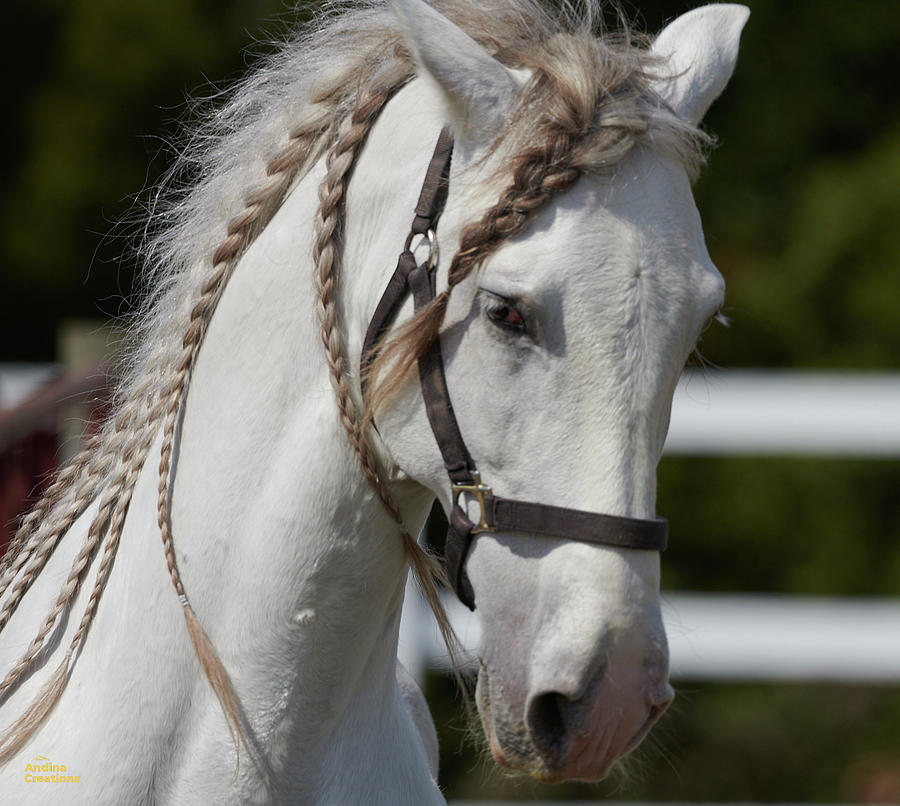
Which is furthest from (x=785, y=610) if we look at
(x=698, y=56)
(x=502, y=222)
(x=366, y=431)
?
(x=502, y=222)

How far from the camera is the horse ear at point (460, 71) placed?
147 centimetres

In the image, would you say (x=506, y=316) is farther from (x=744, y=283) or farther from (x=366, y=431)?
(x=744, y=283)

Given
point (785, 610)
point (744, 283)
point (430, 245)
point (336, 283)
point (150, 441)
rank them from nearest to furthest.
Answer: point (430, 245) → point (336, 283) → point (150, 441) → point (785, 610) → point (744, 283)

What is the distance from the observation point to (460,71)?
148cm

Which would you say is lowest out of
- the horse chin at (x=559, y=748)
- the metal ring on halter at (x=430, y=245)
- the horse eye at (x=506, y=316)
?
the horse chin at (x=559, y=748)

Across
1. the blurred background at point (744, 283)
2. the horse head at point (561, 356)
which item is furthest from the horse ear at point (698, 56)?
the blurred background at point (744, 283)

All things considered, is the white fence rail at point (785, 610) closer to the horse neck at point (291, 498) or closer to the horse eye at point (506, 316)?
the horse neck at point (291, 498)

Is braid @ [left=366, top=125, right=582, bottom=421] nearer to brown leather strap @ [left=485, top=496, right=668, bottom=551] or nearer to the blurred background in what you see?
brown leather strap @ [left=485, top=496, right=668, bottom=551]

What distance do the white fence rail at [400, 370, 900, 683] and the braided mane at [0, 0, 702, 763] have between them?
238 centimetres

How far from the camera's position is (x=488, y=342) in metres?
1.46

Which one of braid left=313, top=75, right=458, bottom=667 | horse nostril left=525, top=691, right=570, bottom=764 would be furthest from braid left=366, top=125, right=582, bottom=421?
horse nostril left=525, top=691, right=570, bottom=764

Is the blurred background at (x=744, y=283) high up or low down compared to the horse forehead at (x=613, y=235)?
down

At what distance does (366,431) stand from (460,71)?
492 mm

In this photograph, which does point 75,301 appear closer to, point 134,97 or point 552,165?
point 134,97
